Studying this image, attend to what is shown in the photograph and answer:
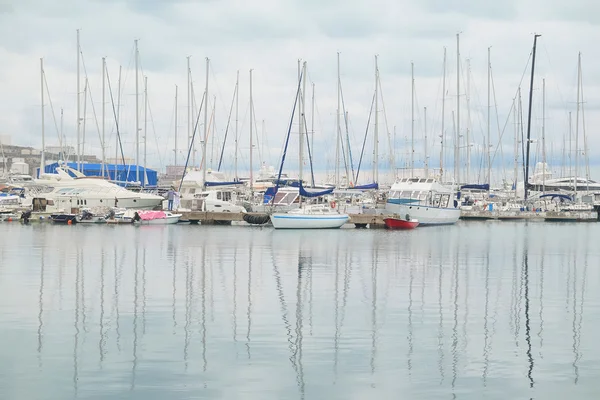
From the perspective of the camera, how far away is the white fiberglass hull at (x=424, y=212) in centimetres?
8238

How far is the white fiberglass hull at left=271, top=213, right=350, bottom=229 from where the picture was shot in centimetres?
7250

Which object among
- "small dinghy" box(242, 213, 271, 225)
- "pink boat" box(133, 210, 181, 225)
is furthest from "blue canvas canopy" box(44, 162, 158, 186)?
"small dinghy" box(242, 213, 271, 225)

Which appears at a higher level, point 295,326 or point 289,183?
point 289,183

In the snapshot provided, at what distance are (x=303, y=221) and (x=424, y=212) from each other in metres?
15.3

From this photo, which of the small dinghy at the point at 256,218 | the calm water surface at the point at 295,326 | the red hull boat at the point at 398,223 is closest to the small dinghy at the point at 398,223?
the red hull boat at the point at 398,223

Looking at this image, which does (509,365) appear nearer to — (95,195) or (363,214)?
(363,214)

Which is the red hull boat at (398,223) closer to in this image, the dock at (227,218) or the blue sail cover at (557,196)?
the dock at (227,218)

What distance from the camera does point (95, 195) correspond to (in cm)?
8838

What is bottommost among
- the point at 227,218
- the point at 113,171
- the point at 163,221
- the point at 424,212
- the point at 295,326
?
the point at 295,326

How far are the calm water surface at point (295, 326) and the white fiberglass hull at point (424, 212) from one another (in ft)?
116

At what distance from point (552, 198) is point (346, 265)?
270 feet

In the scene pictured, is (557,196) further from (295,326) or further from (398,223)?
(295,326)

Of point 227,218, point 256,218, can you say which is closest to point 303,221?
point 256,218

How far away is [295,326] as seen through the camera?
76.5ft
